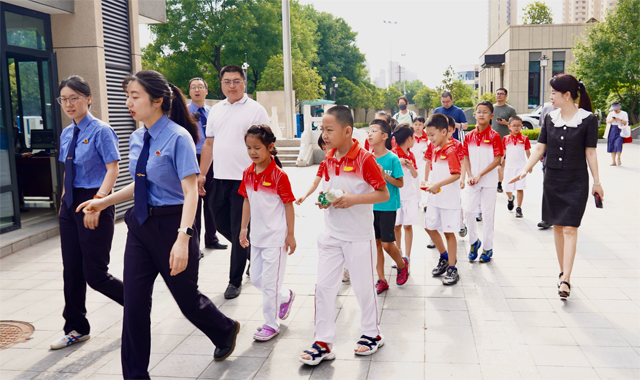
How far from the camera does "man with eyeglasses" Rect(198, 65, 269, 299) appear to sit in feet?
17.2

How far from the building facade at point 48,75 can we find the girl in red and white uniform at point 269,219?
5.17 meters

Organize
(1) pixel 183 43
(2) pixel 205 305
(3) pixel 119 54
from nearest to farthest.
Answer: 1. (2) pixel 205 305
2. (3) pixel 119 54
3. (1) pixel 183 43

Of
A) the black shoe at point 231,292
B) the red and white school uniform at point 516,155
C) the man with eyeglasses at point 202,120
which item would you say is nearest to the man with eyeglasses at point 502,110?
the red and white school uniform at point 516,155

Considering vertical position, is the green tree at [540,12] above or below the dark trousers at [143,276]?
above

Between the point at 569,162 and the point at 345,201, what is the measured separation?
8.68ft

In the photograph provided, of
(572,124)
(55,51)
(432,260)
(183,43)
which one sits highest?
(183,43)

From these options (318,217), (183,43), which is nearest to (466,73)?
(183,43)

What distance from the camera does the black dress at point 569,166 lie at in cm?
501

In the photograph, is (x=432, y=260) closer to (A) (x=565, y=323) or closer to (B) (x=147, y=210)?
(A) (x=565, y=323)

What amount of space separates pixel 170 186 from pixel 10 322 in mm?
2657

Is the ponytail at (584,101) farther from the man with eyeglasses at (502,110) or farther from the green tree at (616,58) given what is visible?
the green tree at (616,58)

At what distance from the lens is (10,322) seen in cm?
480

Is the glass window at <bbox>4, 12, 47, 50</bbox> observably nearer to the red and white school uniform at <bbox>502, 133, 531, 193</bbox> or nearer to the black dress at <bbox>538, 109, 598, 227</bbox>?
the black dress at <bbox>538, 109, 598, 227</bbox>

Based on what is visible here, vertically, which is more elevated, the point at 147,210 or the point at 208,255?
the point at 147,210
